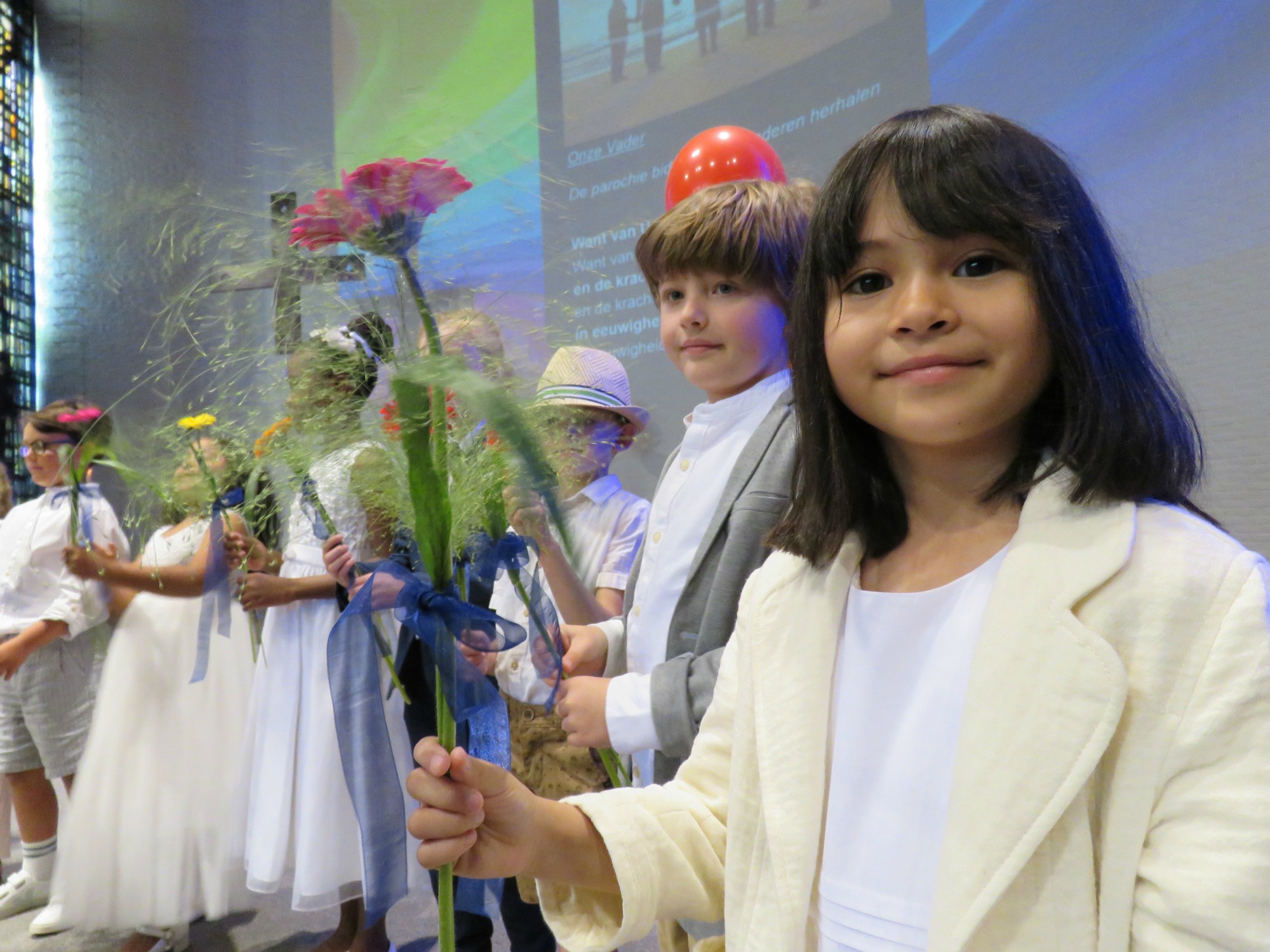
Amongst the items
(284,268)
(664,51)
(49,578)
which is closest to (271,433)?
(284,268)

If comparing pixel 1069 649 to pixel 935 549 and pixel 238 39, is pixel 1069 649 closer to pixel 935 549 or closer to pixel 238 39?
pixel 935 549

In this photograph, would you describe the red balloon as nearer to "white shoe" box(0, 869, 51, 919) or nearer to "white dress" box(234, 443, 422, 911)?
"white dress" box(234, 443, 422, 911)

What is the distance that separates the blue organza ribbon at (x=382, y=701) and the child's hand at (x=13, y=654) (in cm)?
284

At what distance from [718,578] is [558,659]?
305 mm

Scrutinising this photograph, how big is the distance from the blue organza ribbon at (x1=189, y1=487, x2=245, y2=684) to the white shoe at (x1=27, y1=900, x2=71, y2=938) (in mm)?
1571

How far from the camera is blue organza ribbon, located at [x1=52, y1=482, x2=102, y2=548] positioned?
2502 millimetres

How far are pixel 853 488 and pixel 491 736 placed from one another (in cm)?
39

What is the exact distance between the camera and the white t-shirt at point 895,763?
1.96ft

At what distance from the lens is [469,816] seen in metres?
0.65

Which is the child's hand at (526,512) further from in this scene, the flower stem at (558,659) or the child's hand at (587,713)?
the child's hand at (587,713)

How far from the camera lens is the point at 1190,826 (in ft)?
1.53

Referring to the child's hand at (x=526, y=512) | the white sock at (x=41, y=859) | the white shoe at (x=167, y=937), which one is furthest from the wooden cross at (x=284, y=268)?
the white sock at (x=41, y=859)

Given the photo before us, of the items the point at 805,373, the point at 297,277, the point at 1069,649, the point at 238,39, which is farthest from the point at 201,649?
the point at 238,39

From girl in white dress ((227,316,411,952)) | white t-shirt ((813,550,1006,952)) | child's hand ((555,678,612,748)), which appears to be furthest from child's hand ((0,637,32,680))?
white t-shirt ((813,550,1006,952))
